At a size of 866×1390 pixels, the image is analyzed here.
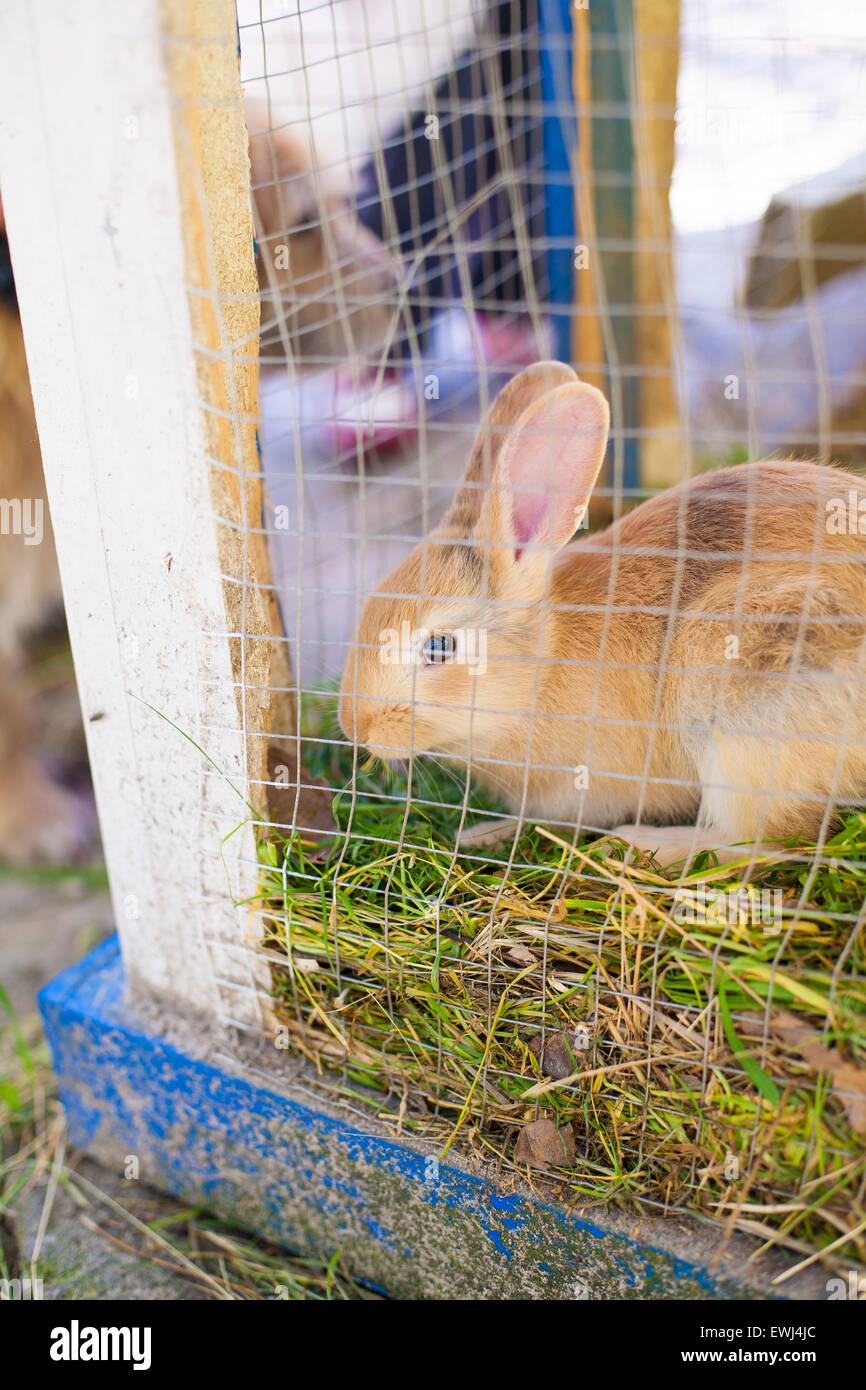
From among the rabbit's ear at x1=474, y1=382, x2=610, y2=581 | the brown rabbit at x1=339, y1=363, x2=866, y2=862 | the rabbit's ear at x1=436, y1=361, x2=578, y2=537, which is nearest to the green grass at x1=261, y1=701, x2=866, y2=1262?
the brown rabbit at x1=339, y1=363, x2=866, y2=862

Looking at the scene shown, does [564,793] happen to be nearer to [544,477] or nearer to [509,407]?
[544,477]

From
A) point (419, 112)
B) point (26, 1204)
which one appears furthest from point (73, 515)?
point (419, 112)

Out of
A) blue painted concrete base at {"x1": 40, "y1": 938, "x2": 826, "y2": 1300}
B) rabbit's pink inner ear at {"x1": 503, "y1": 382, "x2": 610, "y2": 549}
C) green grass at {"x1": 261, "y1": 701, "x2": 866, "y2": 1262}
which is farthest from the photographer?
rabbit's pink inner ear at {"x1": 503, "y1": 382, "x2": 610, "y2": 549}

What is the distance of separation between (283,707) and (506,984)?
2.92 feet

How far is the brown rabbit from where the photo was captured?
1.73 m

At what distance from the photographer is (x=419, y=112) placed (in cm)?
405

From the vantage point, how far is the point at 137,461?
5.74ft

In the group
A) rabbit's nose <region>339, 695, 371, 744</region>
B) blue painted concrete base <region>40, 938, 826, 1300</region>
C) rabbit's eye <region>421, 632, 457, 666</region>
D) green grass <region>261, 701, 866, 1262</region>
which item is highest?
rabbit's eye <region>421, 632, 457, 666</region>

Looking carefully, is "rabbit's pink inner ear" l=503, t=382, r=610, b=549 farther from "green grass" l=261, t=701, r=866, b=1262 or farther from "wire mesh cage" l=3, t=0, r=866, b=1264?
"green grass" l=261, t=701, r=866, b=1262

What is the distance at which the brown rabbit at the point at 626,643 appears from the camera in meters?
1.73

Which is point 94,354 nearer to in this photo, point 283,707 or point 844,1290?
point 283,707

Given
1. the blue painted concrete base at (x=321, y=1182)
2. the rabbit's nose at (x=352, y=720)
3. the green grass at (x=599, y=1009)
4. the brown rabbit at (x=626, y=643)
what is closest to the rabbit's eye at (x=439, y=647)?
the brown rabbit at (x=626, y=643)

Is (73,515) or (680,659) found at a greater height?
(73,515)
